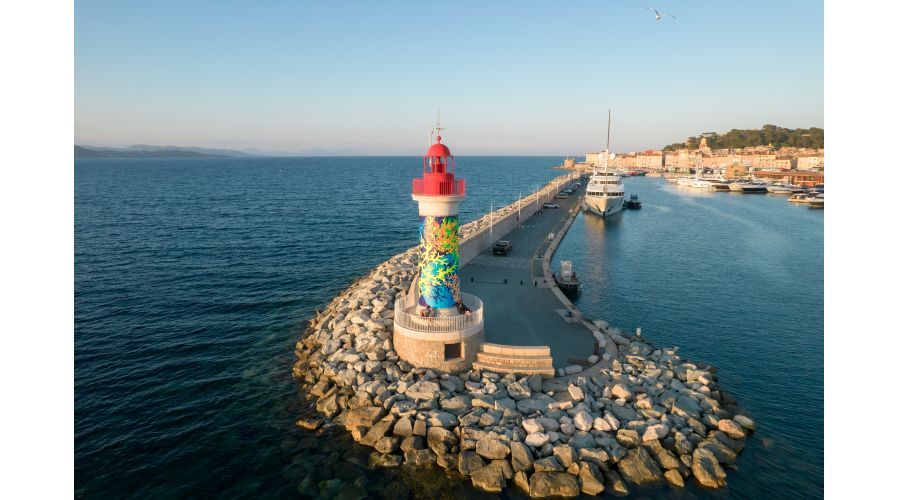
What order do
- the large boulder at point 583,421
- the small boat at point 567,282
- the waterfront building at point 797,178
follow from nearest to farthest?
the large boulder at point 583,421
the small boat at point 567,282
the waterfront building at point 797,178

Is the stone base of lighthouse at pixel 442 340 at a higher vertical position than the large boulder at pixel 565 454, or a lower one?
higher

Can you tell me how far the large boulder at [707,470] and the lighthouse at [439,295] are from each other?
8566mm

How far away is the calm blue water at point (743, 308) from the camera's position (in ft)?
54.5

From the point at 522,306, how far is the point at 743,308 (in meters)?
17.0

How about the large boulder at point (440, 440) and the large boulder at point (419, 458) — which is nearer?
the large boulder at point (419, 458)

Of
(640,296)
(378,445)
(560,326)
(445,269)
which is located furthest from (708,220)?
(378,445)

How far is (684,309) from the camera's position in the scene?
30.9 meters

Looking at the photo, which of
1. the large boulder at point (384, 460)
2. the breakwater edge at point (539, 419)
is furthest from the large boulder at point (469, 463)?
the large boulder at point (384, 460)

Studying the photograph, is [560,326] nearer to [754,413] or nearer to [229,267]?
[754,413]

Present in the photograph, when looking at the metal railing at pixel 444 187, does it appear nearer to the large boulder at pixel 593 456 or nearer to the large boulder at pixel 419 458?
the large boulder at pixel 419 458

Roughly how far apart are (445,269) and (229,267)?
28.0 m

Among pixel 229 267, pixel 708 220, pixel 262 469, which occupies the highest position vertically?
pixel 708 220

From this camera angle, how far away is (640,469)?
1438cm

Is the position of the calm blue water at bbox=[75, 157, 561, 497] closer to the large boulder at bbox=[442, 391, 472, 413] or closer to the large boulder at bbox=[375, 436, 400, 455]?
the large boulder at bbox=[375, 436, 400, 455]
